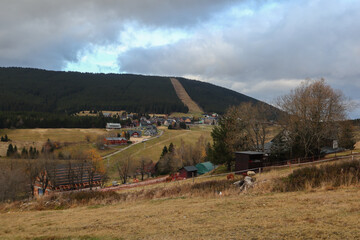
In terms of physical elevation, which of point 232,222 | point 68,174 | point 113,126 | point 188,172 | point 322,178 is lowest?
point 68,174

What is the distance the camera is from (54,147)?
264 ft

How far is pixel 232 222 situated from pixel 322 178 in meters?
8.65

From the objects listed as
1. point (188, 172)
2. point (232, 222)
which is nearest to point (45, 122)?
point (188, 172)

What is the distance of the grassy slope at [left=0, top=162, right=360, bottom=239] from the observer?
24.0 feet

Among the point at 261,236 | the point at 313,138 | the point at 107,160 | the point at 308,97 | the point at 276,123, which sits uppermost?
the point at 308,97

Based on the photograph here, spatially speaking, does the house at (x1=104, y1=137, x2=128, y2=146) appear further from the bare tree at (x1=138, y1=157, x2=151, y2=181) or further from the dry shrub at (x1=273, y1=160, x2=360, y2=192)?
the dry shrub at (x1=273, y1=160, x2=360, y2=192)

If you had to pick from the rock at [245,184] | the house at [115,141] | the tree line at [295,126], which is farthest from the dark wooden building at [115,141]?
the rock at [245,184]

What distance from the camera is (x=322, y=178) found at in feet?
46.7

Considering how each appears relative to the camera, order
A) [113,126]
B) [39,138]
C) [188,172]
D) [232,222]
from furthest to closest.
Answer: [113,126]
[39,138]
[188,172]
[232,222]

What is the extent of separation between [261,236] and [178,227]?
10.7 feet

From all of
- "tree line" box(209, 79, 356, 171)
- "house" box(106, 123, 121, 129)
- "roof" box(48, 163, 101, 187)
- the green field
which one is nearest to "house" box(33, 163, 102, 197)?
"roof" box(48, 163, 101, 187)

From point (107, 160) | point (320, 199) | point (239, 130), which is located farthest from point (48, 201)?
point (107, 160)

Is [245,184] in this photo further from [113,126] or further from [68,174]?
[113,126]

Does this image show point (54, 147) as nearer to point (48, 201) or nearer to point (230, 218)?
point (48, 201)
